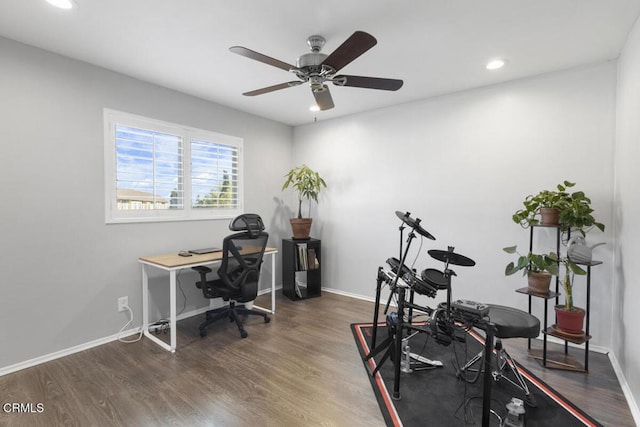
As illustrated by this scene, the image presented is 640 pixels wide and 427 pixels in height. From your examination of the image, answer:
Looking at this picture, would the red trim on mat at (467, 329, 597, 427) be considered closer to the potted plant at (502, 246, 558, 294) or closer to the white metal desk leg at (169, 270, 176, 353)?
the potted plant at (502, 246, 558, 294)

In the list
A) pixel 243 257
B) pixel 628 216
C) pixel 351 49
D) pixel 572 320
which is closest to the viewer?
pixel 351 49

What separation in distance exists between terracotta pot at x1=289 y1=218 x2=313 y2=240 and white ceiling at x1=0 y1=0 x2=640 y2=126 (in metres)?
1.89

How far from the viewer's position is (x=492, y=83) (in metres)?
3.20

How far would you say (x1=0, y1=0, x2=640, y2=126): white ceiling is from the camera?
1.96 metres

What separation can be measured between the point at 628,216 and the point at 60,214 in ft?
14.9

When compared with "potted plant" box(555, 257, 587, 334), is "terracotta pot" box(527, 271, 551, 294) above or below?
above

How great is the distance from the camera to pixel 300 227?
431cm

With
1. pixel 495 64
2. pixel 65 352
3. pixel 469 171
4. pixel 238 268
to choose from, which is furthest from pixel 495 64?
pixel 65 352

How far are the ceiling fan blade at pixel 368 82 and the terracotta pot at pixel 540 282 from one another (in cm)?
196

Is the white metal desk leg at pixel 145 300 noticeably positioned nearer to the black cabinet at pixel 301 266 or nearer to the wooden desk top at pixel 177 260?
the wooden desk top at pixel 177 260

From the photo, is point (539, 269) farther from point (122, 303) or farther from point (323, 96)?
point (122, 303)

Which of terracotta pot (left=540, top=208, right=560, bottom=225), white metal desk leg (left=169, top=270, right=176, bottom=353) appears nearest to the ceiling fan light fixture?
terracotta pot (left=540, top=208, right=560, bottom=225)

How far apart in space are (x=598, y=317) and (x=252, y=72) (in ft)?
12.8

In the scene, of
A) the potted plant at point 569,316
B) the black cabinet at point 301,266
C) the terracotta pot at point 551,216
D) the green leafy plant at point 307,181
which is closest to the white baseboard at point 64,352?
the black cabinet at point 301,266
